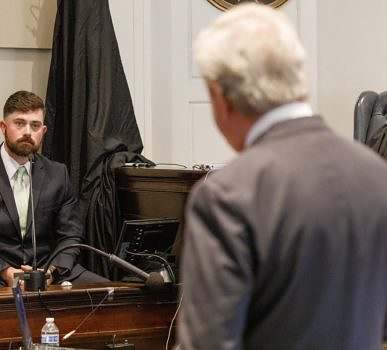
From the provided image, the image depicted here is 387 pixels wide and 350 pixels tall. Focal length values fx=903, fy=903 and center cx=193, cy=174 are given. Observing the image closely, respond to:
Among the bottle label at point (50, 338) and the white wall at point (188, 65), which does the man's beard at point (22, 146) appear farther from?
the bottle label at point (50, 338)

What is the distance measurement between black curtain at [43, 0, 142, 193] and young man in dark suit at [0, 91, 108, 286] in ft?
1.87

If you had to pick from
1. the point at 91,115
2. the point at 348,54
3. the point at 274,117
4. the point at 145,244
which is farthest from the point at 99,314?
the point at 348,54

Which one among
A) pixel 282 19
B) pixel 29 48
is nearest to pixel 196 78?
pixel 29 48

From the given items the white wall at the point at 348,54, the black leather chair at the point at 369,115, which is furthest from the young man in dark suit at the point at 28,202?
the white wall at the point at 348,54

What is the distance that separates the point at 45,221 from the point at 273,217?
10.6 ft

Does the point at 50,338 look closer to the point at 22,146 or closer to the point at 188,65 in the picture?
the point at 22,146

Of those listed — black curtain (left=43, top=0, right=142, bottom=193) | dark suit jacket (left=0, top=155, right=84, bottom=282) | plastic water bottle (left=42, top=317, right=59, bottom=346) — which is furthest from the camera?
black curtain (left=43, top=0, right=142, bottom=193)

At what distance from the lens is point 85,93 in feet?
17.4

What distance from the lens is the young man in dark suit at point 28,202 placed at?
14.7ft

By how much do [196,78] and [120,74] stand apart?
69 cm

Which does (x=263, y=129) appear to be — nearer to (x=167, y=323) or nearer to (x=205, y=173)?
(x=167, y=323)

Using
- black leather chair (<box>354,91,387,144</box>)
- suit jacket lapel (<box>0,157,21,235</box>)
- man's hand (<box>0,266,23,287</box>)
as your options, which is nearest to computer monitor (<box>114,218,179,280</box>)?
man's hand (<box>0,266,23,287</box>)

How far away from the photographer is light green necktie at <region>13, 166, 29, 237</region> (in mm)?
4531

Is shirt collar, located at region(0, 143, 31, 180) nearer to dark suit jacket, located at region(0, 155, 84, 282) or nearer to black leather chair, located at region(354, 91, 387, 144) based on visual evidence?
dark suit jacket, located at region(0, 155, 84, 282)
